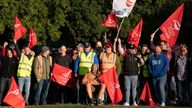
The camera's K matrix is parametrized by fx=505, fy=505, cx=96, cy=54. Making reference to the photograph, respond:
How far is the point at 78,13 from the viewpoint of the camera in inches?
1455

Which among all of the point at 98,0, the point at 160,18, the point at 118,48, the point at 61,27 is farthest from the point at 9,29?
the point at 118,48

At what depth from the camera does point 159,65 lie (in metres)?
15.4

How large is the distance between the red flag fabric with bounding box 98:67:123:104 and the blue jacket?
122 cm

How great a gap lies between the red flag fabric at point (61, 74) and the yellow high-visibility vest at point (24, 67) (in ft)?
2.70

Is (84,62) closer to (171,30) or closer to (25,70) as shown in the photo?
(25,70)

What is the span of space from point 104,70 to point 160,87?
185cm

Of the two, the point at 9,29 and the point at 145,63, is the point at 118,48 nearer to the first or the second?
the point at 145,63

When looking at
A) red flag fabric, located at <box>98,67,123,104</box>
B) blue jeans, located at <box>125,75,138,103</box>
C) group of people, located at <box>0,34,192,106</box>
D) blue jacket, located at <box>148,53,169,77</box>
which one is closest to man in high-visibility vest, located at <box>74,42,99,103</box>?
group of people, located at <box>0,34,192,106</box>

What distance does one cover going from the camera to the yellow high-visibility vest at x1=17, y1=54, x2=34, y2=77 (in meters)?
16.6

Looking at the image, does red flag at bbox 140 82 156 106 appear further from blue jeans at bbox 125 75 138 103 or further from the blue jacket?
the blue jacket

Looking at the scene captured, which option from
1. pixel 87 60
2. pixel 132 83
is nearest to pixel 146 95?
pixel 132 83

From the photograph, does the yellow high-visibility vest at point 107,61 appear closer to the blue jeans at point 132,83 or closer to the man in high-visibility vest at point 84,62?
the man in high-visibility vest at point 84,62

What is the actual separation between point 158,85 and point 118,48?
1.88m

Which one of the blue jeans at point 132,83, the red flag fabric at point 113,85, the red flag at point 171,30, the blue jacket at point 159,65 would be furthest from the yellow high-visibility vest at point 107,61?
the red flag at point 171,30
